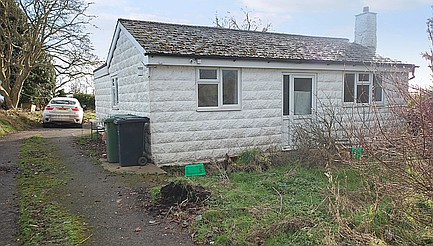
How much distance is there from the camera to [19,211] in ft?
18.0

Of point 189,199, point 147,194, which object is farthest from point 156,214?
point 147,194

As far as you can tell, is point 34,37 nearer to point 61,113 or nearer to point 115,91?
point 61,113

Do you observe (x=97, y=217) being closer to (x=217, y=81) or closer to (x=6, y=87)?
(x=217, y=81)

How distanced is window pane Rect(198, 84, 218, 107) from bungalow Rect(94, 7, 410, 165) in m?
0.03

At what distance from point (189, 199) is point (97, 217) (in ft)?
4.77

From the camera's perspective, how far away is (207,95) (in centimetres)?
940

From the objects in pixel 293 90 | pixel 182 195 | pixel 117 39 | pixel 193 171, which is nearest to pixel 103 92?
pixel 117 39

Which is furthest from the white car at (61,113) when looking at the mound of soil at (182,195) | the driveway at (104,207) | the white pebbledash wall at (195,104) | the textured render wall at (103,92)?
the mound of soil at (182,195)

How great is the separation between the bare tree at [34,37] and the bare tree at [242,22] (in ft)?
40.0

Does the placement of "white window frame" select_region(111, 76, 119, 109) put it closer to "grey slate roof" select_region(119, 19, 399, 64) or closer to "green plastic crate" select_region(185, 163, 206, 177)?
"grey slate roof" select_region(119, 19, 399, 64)

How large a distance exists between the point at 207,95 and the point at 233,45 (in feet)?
6.53

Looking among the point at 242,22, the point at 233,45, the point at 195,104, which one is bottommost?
the point at 195,104

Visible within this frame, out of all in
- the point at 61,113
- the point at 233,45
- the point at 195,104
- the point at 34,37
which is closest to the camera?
the point at 195,104

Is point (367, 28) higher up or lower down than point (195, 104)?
higher up
